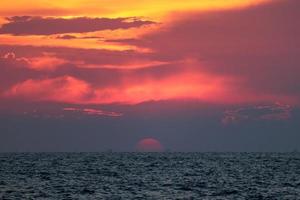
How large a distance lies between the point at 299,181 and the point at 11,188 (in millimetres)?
45464

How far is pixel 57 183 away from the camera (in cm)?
8656

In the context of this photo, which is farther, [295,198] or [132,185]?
[132,185]

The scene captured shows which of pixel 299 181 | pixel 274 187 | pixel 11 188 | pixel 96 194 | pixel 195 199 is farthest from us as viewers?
pixel 299 181

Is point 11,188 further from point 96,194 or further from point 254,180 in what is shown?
point 254,180

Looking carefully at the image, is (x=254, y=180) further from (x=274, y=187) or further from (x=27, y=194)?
(x=27, y=194)

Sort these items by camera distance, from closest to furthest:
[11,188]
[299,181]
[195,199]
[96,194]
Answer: [195,199] < [96,194] < [11,188] < [299,181]

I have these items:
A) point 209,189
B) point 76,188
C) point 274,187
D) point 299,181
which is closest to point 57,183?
point 76,188

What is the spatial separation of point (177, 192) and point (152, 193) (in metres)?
3.48

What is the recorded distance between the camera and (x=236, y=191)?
250 ft

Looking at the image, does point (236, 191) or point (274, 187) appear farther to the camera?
point (274, 187)

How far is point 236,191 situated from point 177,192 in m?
8.02

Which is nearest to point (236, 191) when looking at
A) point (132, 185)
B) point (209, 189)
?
point (209, 189)

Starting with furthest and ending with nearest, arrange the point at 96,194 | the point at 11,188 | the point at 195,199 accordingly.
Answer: the point at 11,188, the point at 96,194, the point at 195,199

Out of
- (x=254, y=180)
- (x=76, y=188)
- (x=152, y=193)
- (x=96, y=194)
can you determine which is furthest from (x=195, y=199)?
(x=254, y=180)
